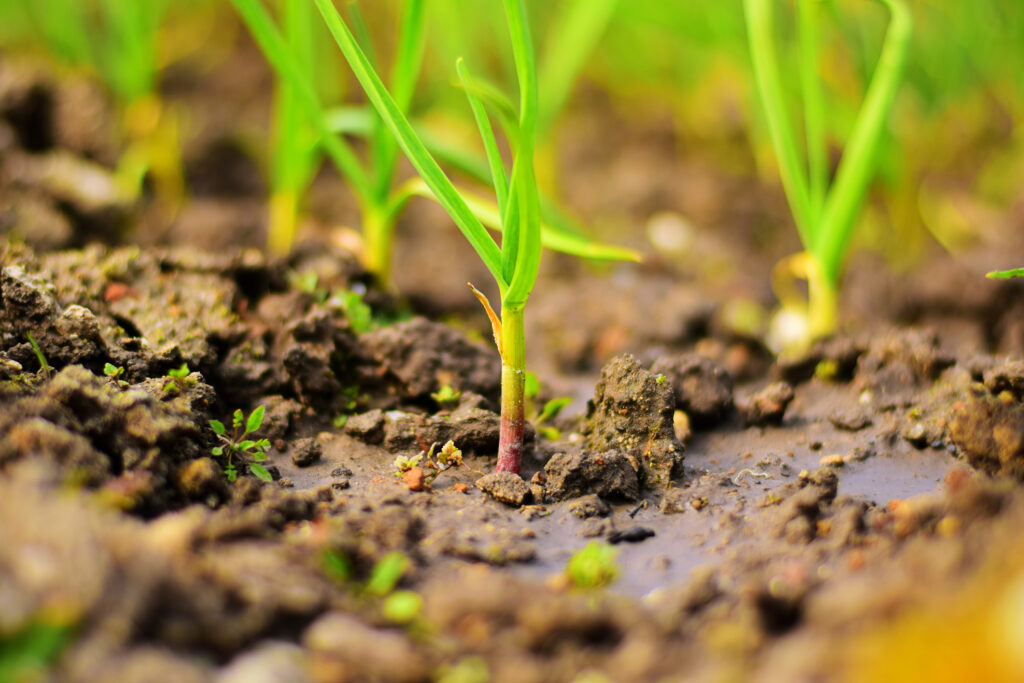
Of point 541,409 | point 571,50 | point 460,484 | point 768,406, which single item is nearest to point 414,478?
point 460,484

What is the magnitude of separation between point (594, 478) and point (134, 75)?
2.09m

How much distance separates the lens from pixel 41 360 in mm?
1089

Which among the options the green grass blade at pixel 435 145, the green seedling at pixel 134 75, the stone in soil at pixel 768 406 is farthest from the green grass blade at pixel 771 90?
the green seedling at pixel 134 75

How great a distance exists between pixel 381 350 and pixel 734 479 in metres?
0.70

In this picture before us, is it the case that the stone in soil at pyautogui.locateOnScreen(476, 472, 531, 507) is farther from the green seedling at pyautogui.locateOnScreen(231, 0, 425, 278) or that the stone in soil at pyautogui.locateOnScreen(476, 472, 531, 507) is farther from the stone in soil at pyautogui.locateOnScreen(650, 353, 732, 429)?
the green seedling at pyautogui.locateOnScreen(231, 0, 425, 278)

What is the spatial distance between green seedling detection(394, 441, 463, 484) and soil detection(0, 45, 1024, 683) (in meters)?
0.02

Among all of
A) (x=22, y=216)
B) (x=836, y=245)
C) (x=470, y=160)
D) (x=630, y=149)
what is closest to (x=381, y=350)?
(x=470, y=160)

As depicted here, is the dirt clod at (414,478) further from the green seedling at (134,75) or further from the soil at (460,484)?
the green seedling at (134,75)

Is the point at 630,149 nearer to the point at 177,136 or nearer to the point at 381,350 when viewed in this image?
the point at 177,136

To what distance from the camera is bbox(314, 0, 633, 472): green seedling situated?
97cm

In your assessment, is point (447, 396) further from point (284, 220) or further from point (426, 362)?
point (284, 220)

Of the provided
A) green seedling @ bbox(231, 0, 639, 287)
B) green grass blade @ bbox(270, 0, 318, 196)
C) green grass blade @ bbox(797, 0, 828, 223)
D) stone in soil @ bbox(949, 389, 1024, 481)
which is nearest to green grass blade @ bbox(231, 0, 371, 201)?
green seedling @ bbox(231, 0, 639, 287)

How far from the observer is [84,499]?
82cm

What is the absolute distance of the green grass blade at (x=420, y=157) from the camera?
107cm
